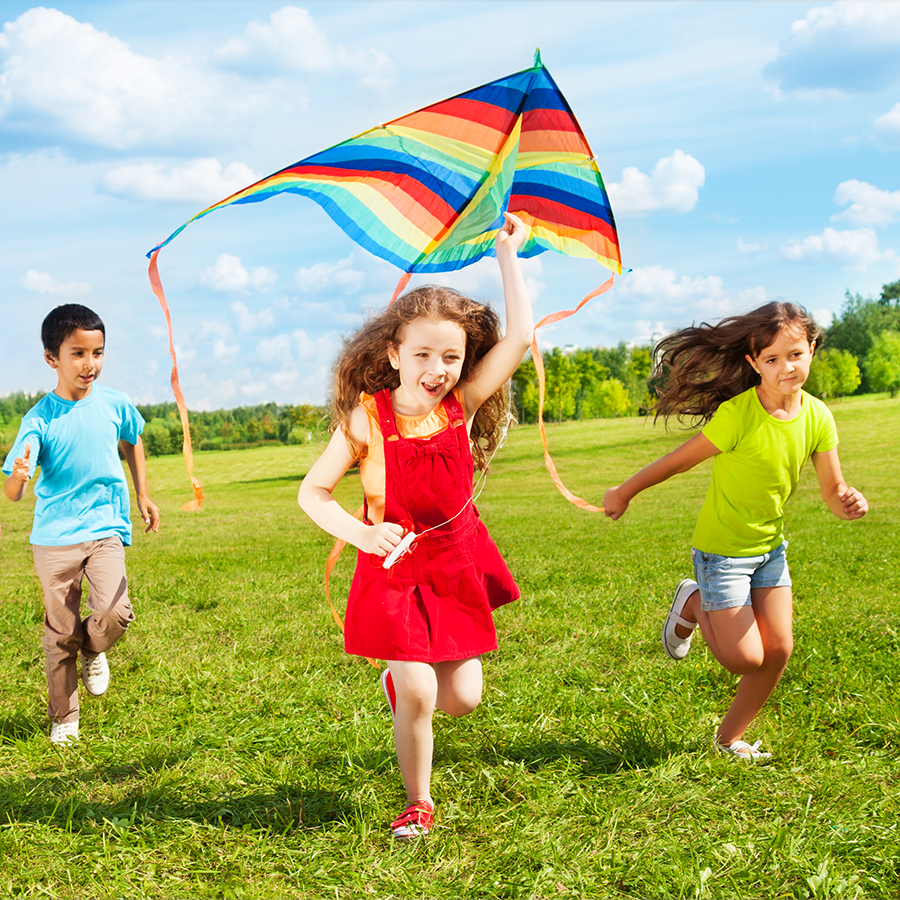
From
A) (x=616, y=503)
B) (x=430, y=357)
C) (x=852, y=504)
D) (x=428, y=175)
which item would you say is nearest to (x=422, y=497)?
(x=430, y=357)

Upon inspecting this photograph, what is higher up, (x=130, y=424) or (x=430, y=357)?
(x=430, y=357)

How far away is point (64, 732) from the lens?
15.4ft

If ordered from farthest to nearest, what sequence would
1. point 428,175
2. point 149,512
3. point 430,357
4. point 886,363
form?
point 886,363
point 149,512
point 428,175
point 430,357

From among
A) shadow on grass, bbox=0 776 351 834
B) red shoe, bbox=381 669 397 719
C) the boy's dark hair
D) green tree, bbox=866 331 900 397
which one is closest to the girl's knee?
red shoe, bbox=381 669 397 719

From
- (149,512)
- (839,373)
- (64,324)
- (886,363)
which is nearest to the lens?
(64,324)

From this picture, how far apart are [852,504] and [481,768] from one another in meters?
2.25

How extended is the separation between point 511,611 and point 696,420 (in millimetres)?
3020

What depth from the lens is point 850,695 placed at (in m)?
4.91

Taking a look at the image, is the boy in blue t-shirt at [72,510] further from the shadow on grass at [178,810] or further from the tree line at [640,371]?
the tree line at [640,371]

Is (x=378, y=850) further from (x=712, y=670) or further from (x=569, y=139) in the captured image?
(x=569, y=139)

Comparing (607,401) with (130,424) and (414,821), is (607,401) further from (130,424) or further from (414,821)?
(414,821)

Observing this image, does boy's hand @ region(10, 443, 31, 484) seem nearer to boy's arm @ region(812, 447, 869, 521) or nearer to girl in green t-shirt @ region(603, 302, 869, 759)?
girl in green t-shirt @ region(603, 302, 869, 759)

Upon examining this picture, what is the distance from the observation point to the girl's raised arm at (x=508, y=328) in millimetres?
3490

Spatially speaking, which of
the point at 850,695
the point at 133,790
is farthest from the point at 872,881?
the point at 133,790
